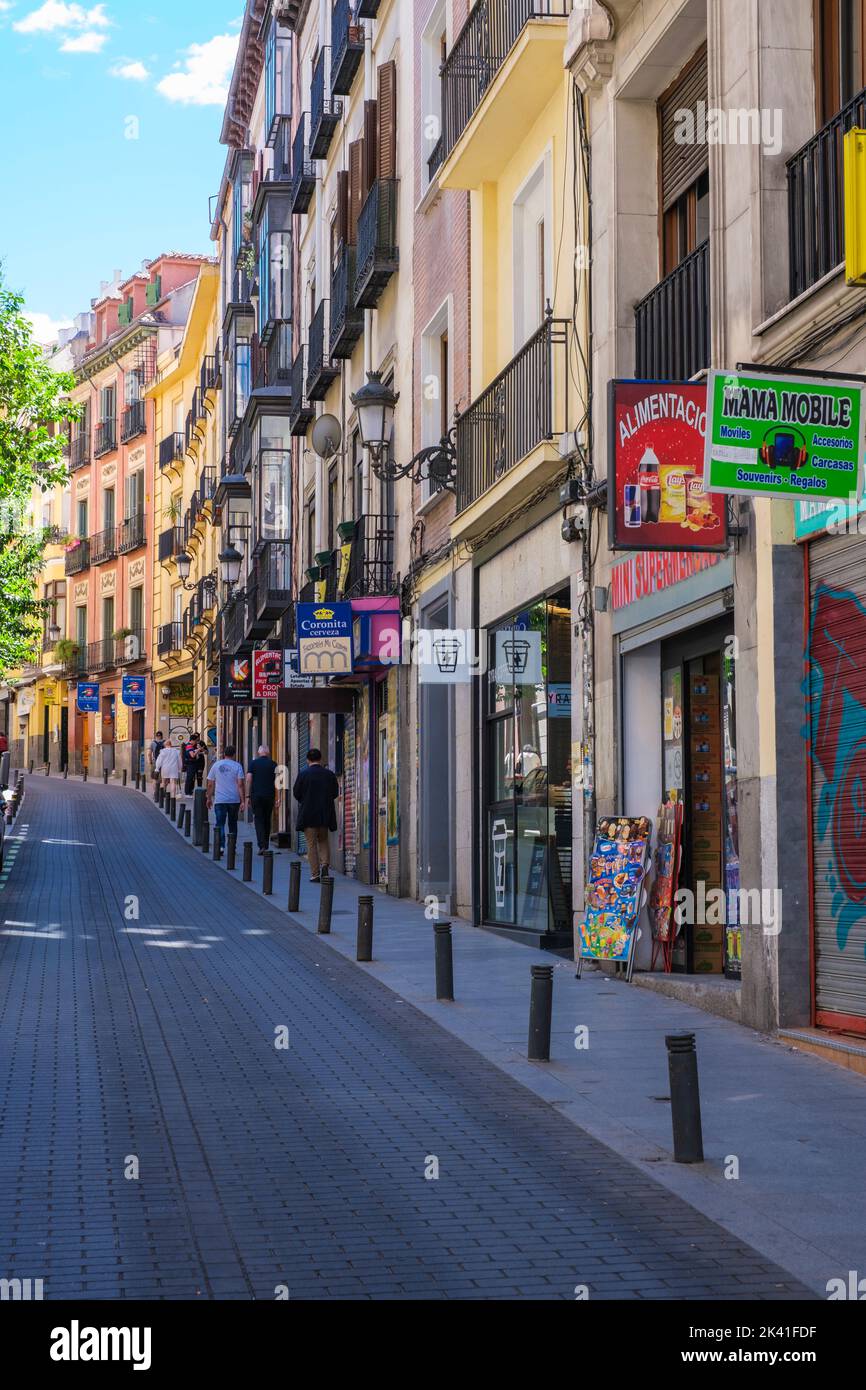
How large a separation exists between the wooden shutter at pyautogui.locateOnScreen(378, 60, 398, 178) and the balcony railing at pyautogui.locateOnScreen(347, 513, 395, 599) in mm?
4767

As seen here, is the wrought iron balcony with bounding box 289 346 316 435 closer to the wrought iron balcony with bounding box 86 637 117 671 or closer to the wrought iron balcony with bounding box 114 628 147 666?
the wrought iron balcony with bounding box 114 628 147 666

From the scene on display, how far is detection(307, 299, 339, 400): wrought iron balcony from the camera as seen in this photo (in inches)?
1126

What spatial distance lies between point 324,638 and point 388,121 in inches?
282

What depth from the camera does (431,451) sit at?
62.4 feet

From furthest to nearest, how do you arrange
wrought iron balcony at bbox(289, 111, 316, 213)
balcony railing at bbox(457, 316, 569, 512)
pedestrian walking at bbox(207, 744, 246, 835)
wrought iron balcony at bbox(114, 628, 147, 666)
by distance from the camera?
wrought iron balcony at bbox(114, 628, 147, 666)
wrought iron balcony at bbox(289, 111, 316, 213)
pedestrian walking at bbox(207, 744, 246, 835)
balcony railing at bbox(457, 316, 569, 512)

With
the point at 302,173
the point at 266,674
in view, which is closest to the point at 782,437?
the point at 266,674

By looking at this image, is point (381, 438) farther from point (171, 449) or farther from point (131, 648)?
point (131, 648)

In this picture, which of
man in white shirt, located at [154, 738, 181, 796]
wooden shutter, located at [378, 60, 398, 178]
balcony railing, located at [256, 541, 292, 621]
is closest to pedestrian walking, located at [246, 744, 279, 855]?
balcony railing, located at [256, 541, 292, 621]

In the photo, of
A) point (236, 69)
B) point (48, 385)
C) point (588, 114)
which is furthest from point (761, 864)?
point (236, 69)

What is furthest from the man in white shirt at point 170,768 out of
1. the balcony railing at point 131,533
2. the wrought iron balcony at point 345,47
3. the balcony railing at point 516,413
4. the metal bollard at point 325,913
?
the metal bollard at point 325,913

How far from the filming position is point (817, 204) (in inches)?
412

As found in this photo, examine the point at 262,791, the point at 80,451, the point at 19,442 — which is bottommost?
the point at 262,791
